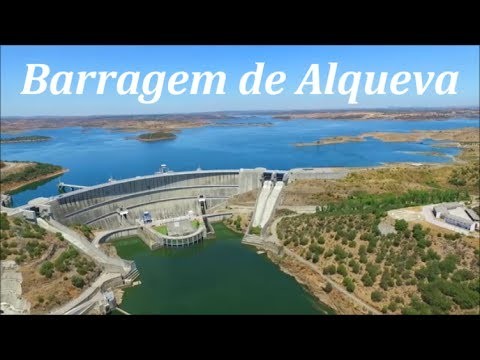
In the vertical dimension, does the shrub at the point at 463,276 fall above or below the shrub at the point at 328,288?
above

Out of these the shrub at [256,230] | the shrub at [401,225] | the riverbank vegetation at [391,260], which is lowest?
the shrub at [256,230]

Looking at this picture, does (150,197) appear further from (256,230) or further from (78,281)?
(78,281)

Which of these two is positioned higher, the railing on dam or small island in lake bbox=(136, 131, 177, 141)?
small island in lake bbox=(136, 131, 177, 141)

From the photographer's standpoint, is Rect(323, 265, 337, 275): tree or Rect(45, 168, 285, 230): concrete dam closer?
Rect(323, 265, 337, 275): tree

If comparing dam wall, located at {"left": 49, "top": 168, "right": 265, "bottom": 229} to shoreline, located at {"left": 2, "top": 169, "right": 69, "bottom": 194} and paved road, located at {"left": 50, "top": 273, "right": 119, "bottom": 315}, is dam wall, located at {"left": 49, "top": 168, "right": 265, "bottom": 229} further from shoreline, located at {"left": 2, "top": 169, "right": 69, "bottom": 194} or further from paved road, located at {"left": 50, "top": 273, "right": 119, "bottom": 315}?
shoreline, located at {"left": 2, "top": 169, "right": 69, "bottom": 194}

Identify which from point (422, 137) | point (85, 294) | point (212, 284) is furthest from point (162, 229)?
point (422, 137)

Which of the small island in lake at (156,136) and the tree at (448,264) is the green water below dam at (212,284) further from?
the small island in lake at (156,136)

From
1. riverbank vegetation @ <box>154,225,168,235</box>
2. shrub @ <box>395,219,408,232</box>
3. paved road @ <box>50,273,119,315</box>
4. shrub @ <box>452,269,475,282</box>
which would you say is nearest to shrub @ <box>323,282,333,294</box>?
shrub @ <box>395,219,408,232</box>

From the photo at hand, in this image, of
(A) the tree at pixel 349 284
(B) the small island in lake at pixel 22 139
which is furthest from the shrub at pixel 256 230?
(B) the small island in lake at pixel 22 139
